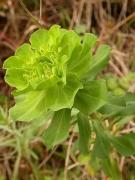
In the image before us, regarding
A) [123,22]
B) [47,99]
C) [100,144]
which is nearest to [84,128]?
[100,144]

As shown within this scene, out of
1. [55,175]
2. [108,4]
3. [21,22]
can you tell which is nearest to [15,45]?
[21,22]

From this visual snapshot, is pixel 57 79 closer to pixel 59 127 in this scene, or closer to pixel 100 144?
pixel 59 127

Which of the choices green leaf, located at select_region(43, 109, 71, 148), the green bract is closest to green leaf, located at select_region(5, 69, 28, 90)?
the green bract

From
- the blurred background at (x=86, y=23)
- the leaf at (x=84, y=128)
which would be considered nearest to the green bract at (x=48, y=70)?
the leaf at (x=84, y=128)

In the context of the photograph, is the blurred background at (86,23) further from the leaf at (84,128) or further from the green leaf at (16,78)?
the green leaf at (16,78)

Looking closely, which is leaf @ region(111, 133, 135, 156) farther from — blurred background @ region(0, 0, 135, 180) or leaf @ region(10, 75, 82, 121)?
blurred background @ region(0, 0, 135, 180)

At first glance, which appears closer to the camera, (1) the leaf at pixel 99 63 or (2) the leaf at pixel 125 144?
(1) the leaf at pixel 99 63
